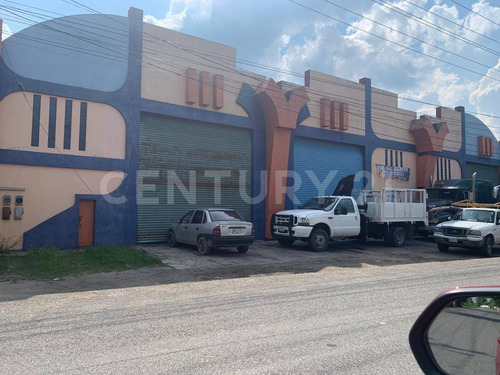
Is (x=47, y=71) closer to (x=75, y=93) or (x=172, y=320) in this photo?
(x=75, y=93)

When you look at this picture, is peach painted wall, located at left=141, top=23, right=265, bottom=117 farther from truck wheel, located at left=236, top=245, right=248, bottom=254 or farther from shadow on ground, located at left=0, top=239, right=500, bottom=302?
truck wheel, located at left=236, top=245, right=248, bottom=254

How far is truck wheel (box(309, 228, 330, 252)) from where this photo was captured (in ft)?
52.3

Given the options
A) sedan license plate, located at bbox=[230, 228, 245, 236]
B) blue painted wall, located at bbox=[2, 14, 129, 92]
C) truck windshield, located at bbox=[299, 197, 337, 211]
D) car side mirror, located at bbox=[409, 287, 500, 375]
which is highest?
blue painted wall, located at bbox=[2, 14, 129, 92]

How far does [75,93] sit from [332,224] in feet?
37.3

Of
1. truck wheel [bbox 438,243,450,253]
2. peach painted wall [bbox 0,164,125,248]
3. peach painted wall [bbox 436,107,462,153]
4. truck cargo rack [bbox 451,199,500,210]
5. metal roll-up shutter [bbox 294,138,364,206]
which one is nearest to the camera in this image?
peach painted wall [bbox 0,164,125,248]

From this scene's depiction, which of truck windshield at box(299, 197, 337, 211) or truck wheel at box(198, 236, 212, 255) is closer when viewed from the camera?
truck wheel at box(198, 236, 212, 255)

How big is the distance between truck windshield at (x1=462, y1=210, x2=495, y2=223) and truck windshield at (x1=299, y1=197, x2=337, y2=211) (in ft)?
18.6

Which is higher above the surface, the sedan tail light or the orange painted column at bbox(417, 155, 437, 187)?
the orange painted column at bbox(417, 155, 437, 187)

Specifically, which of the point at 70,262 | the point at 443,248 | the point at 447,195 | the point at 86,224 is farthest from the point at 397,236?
the point at 70,262

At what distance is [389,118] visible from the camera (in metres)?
26.8

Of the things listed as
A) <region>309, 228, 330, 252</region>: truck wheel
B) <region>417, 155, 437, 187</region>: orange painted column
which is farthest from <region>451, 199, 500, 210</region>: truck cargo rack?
<region>309, 228, 330, 252</region>: truck wheel

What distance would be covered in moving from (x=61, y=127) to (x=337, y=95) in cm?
1507

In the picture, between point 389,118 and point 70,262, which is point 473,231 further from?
point 70,262

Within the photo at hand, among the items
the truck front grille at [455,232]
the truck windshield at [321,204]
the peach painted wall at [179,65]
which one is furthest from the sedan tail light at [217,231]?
the truck front grille at [455,232]
